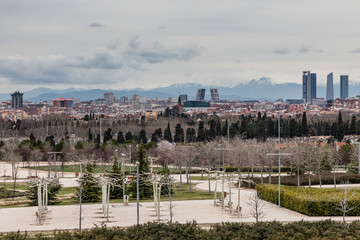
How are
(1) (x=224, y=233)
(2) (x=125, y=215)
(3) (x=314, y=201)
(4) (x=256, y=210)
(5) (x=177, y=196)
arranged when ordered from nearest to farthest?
(1) (x=224, y=233), (4) (x=256, y=210), (3) (x=314, y=201), (2) (x=125, y=215), (5) (x=177, y=196)

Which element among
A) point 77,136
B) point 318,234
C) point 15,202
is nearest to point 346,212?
point 318,234

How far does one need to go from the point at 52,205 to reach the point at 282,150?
103 feet

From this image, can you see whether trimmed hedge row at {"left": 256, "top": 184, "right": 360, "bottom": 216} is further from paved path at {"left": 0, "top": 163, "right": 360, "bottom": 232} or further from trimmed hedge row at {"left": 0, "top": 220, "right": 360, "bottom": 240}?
trimmed hedge row at {"left": 0, "top": 220, "right": 360, "bottom": 240}

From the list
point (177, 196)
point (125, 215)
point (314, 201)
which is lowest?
point (177, 196)

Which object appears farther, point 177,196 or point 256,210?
point 177,196

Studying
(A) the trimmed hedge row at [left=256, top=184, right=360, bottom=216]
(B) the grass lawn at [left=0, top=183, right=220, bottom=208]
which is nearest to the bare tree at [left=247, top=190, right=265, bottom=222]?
(A) the trimmed hedge row at [left=256, top=184, right=360, bottom=216]

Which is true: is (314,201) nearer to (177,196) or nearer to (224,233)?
(224,233)

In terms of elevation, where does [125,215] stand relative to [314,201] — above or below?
below

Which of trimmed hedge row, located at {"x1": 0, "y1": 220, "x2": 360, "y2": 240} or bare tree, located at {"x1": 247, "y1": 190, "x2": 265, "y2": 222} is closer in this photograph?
trimmed hedge row, located at {"x1": 0, "y1": 220, "x2": 360, "y2": 240}

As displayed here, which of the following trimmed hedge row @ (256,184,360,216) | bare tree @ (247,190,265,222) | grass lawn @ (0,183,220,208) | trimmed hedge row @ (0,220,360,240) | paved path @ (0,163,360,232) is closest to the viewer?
trimmed hedge row @ (0,220,360,240)

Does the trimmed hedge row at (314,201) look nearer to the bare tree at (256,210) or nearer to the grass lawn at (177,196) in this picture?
the bare tree at (256,210)

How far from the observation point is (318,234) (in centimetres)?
2180

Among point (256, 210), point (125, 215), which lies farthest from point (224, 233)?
point (125, 215)

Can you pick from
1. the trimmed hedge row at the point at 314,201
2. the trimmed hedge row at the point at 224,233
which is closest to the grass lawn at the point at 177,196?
the trimmed hedge row at the point at 314,201
